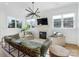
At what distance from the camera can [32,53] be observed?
172cm

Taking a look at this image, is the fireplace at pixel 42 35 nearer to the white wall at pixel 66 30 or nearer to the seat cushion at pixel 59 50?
the white wall at pixel 66 30

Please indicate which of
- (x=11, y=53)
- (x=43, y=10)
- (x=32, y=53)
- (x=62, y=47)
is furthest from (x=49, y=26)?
(x=11, y=53)

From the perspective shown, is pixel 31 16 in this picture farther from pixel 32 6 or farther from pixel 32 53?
pixel 32 53

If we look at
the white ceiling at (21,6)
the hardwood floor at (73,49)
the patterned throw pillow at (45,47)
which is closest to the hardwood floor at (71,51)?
the hardwood floor at (73,49)

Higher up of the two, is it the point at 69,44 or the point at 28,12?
the point at 28,12

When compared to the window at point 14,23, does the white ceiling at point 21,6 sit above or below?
above

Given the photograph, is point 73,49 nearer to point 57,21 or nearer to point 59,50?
point 59,50

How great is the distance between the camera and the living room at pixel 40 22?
5.58ft

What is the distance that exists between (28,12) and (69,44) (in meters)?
0.81

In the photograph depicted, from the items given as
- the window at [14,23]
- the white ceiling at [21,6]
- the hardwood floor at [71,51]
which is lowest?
the hardwood floor at [71,51]

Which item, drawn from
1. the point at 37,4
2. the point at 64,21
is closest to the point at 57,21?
the point at 64,21

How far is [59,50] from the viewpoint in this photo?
5.67ft

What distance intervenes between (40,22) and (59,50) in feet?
1.75

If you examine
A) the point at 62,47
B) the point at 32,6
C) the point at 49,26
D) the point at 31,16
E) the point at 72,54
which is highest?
the point at 32,6
